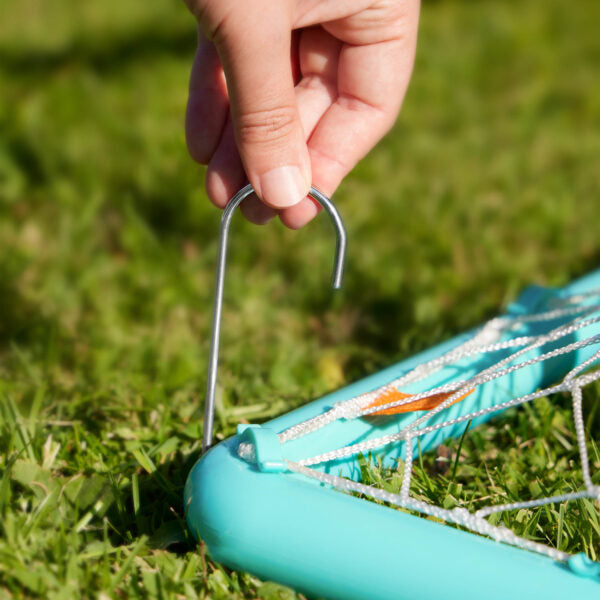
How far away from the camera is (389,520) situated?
970 mm

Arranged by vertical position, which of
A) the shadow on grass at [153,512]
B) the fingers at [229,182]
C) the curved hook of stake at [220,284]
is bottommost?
the shadow on grass at [153,512]

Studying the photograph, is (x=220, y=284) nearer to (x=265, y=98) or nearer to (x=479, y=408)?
(x=265, y=98)

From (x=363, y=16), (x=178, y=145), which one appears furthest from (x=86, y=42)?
(x=363, y=16)

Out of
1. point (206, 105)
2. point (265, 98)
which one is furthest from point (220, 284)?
point (206, 105)

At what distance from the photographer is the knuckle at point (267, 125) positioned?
1090 mm

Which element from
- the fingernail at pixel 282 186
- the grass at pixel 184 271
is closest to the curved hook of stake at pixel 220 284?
the fingernail at pixel 282 186

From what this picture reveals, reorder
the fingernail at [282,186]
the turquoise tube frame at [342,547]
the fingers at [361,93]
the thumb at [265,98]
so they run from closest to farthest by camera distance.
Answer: the turquoise tube frame at [342,547], the thumb at [265,98], the fingernail at [282,186], the fingers at [361,93]

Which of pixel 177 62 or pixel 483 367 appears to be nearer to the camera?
pixel 483 367

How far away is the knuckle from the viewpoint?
109cm

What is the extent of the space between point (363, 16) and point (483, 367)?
64 centimetres

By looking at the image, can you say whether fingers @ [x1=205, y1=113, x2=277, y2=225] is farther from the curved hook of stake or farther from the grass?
the grass

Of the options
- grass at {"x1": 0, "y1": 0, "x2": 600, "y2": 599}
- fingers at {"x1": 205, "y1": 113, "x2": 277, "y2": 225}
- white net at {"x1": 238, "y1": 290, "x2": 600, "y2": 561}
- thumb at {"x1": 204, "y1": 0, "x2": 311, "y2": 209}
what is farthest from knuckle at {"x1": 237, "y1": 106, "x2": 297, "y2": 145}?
grass at {"x1": 0, "y1": 0, "x2": 600, "y2": 599}

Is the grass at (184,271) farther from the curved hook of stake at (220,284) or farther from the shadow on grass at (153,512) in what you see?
the curved hook of stake at (220,284)

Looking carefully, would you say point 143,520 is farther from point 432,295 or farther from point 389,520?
point 432,295
